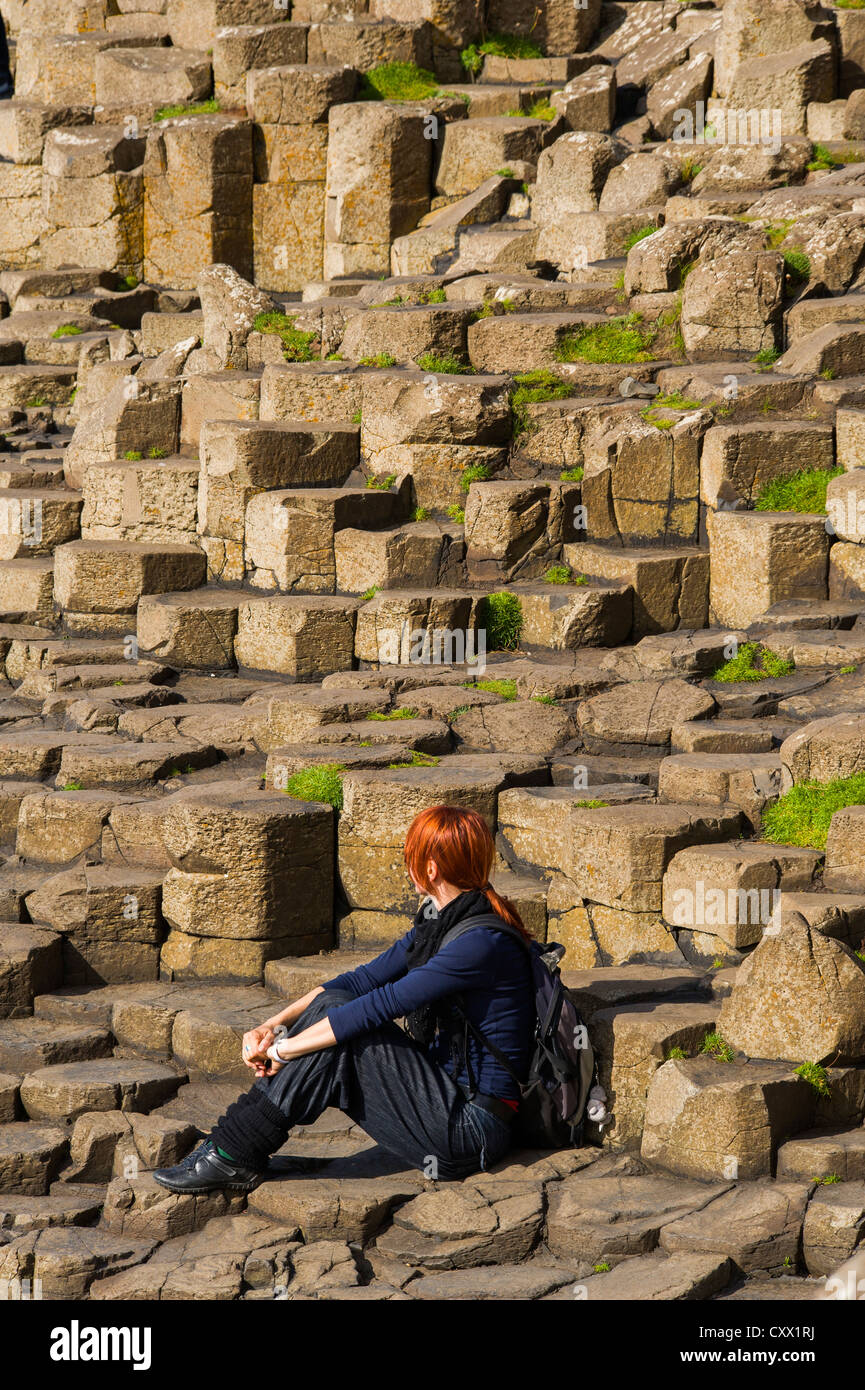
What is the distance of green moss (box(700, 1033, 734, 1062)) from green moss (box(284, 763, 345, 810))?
8.49 feet

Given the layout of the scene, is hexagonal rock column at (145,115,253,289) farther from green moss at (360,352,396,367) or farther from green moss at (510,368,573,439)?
green moss at (510,368,573,439)

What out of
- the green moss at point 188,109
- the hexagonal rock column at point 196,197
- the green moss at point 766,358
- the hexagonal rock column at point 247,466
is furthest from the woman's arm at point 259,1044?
the green moss at point 188,109

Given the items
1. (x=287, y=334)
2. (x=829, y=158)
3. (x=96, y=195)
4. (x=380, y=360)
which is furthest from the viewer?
(x=96, y=195)

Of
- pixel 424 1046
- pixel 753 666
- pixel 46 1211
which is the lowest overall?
pixel 46 1211

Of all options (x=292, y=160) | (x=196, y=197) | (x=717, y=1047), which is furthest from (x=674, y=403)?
(x=196, y=197)

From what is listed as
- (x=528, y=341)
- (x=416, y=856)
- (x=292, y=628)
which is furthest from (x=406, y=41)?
(x=416, y=856)

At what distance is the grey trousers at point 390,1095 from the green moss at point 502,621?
5.38 m

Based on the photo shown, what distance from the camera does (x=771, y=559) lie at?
10.2 metres

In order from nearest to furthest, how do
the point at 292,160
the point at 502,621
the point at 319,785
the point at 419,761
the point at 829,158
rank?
the point at 319,785, the point at 419,761, the point at 502,621, the point at 829,158, the point at 292,160

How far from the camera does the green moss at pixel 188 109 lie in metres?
18.8

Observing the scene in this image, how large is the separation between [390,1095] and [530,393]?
768cm

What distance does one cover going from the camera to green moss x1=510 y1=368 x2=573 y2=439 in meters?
12.3

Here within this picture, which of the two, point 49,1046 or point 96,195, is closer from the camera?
point 49,1046

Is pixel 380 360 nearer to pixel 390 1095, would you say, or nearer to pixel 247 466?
pixel 247 466
